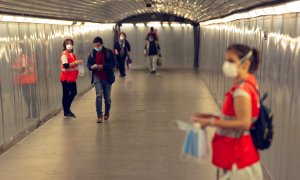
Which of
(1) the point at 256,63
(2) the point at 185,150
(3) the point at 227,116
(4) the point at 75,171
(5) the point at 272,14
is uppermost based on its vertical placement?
(5) the point at 272,14

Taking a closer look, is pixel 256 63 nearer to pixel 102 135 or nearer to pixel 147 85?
pixel 102 135

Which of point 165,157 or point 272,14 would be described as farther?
point 165,157

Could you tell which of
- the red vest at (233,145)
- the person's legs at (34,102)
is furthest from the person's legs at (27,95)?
the red vest at (233,145)

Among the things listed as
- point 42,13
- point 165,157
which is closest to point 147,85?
point 42,13

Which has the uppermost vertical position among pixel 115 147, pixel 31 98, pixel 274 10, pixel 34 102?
pixel 274 10

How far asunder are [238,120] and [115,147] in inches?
176

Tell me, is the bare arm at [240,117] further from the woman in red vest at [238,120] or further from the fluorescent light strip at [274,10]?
the fluorescent light strip at [274,10]

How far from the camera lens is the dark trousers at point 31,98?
8667mm

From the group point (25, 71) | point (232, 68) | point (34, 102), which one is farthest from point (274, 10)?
point (34, 102)

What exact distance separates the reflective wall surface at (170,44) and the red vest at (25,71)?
51.1ft

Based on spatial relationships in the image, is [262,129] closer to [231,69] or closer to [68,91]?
[231,69]

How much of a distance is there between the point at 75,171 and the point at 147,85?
978 cm

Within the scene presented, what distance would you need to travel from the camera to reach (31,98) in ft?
29.6

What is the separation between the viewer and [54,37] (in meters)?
11.2
